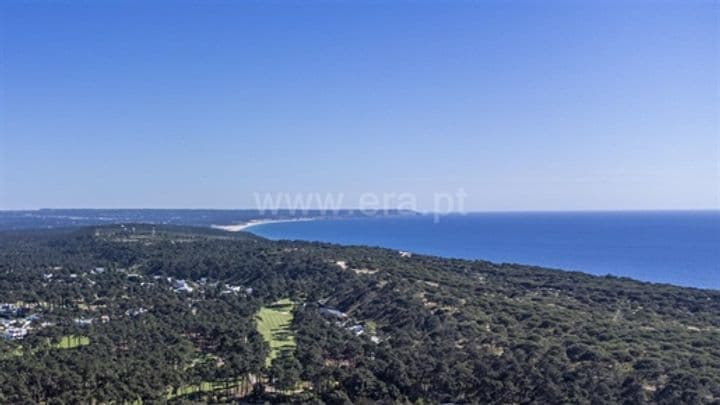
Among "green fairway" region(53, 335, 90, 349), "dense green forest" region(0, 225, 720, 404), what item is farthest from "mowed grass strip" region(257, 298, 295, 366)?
"green fairway" region(53, 335, 90, 349)

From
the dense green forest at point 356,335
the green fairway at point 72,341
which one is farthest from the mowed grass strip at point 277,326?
the green fairway at point 72,341

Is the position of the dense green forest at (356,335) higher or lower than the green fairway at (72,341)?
higher

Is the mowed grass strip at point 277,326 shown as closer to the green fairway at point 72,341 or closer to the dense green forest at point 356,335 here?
the dense green forest at point 356,335

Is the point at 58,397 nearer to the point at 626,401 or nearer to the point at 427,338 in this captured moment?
the point at 427,338

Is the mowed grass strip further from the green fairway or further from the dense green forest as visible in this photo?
the green fairway

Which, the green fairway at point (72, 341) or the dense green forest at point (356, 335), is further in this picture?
the green fairway at point (72, 341)

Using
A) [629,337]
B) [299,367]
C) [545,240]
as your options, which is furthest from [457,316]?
→ [545,240]

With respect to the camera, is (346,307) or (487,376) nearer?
(487,376)
